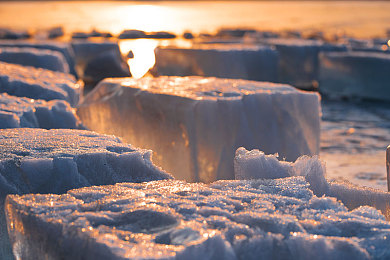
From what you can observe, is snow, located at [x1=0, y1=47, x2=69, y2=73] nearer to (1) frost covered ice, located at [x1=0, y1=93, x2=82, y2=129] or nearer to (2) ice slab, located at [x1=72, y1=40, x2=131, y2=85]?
(2) ice slab, located at [x1=72, y1=40, x2=131, y2=85]

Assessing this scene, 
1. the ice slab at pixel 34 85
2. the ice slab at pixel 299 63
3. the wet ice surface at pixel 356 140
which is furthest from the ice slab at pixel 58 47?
the ice slab at pixel 34 85

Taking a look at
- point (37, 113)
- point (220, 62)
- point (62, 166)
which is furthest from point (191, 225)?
point (220, 62)

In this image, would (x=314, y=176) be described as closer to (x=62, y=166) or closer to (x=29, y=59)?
(x=62, y=166)

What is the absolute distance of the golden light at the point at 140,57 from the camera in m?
9.72

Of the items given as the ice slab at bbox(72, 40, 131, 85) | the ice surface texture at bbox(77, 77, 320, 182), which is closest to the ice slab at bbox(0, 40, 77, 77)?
the ice slab at bbox(72, 40, 131, 85)

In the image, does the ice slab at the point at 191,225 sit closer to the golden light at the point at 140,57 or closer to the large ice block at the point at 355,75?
the large ice block at the point at 355,75

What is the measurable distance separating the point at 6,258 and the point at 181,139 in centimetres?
153

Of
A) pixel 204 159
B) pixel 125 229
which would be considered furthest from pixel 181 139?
pixel 125 229

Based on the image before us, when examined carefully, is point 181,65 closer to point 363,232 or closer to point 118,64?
point 118,64

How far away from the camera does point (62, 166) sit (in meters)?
2.31

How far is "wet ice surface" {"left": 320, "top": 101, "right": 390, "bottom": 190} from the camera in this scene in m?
4.30

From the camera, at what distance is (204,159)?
3.59 metres

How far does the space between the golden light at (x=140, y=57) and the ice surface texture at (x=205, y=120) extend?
4.86 m

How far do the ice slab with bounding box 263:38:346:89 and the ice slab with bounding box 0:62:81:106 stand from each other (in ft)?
13.7
